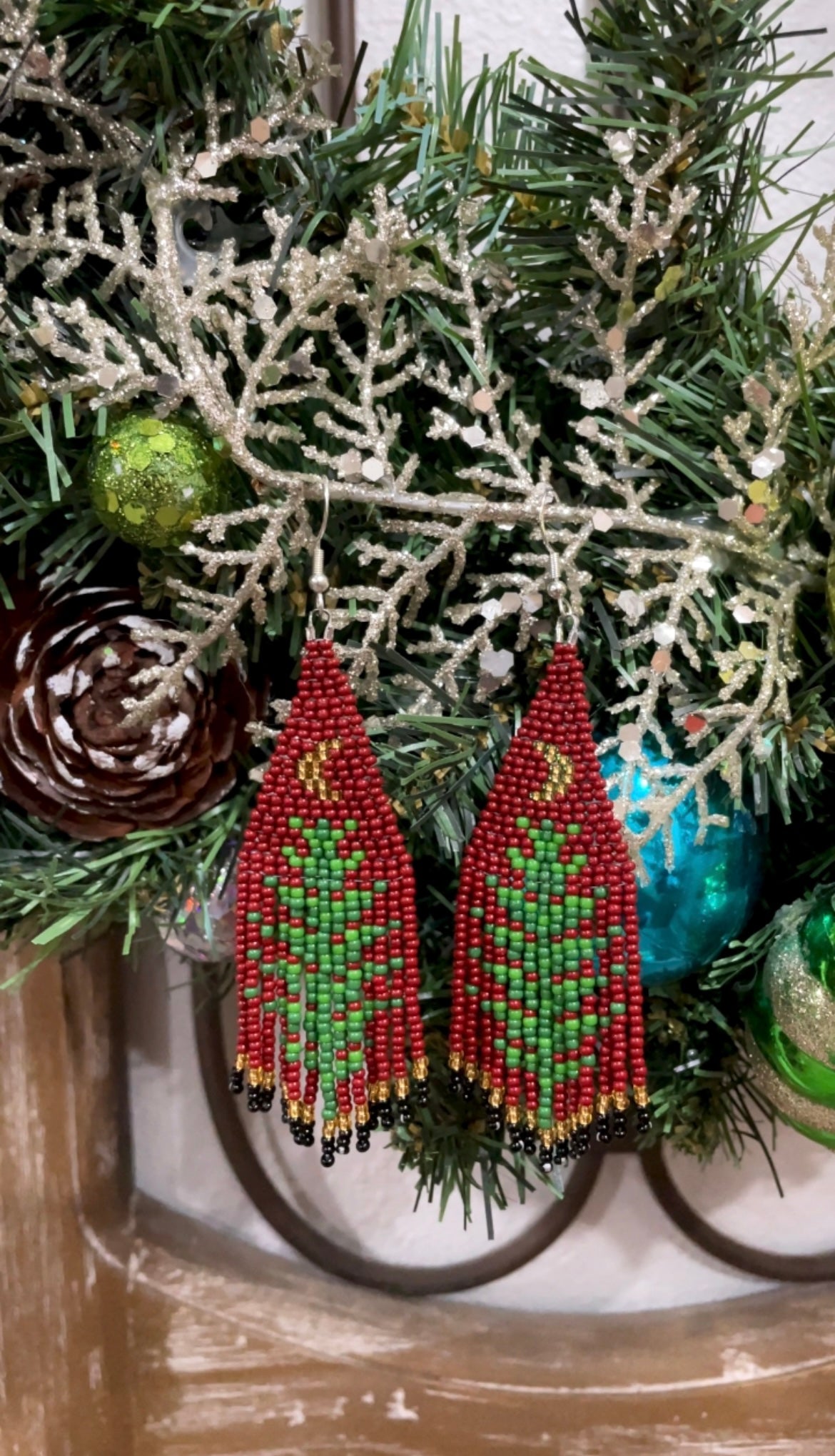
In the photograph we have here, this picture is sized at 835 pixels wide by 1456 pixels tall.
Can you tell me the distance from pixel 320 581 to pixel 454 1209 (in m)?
0.39

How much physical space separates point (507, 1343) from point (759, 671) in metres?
0.42

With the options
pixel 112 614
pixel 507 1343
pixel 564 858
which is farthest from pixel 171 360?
pixel 507 1343

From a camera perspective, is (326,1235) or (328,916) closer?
(328,916)

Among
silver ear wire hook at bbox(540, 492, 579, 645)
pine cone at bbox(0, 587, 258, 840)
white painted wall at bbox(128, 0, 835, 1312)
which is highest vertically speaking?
silver ear wire hook at bbox(540, 492, 579, 645)

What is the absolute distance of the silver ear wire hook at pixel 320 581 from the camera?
340 mm

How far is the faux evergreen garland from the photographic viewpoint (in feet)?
1.08

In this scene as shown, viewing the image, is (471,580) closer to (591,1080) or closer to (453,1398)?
(591,1080)

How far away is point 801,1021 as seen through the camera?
1.19 feet

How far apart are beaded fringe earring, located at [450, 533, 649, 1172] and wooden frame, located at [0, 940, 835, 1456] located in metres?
0.26

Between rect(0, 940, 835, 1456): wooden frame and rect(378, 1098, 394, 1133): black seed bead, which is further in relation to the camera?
rect(0, 940, 835, 1456): wooden frame

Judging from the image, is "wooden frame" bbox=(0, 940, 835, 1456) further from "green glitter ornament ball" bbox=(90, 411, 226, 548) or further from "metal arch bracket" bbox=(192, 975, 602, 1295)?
"green glitter ornament ball" bbox=(90, 411, 226, 548)

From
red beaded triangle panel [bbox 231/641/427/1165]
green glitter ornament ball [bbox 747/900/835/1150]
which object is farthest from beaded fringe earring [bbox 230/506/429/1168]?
green glitter ornament ball [bbox 747/900/835/1150]

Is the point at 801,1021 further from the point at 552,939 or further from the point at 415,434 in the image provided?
the point at 415,434

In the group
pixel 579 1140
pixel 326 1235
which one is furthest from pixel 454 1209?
pixel 579 1140
